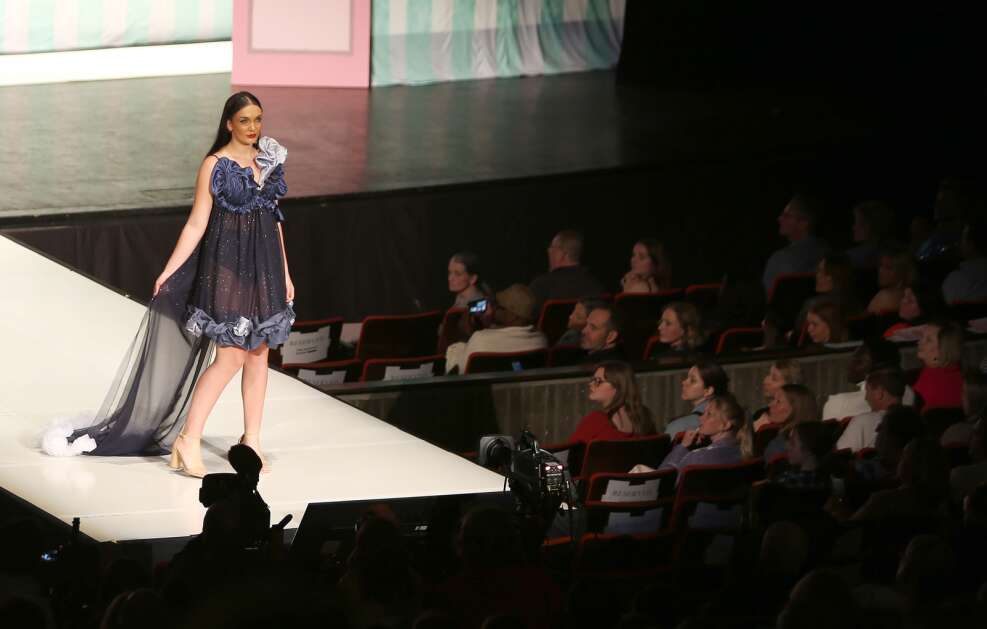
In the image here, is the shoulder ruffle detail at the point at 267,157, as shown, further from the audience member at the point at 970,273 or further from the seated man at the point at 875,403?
the audience member at the point at 970,273

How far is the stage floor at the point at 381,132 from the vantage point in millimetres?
8789

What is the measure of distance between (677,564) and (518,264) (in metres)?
4.68

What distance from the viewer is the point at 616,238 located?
9.51 meters

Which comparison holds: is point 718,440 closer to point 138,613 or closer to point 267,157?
point 267,157

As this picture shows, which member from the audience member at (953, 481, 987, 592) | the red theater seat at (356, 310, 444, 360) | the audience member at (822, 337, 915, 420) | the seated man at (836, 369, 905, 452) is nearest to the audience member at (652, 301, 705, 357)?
the audience member at (822, 337, 915, 420)

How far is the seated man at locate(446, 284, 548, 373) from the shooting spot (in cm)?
691

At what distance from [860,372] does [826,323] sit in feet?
1.68

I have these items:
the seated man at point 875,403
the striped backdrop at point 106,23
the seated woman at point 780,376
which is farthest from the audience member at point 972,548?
the striped backdrop at point 106,23

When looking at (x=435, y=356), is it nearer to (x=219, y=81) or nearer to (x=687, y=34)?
(x=219, y=81)

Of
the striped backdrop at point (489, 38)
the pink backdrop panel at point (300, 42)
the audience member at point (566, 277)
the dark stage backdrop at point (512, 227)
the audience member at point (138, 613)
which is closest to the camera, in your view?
the audience member at point (138, 613)

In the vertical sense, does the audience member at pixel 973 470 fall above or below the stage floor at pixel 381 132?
below

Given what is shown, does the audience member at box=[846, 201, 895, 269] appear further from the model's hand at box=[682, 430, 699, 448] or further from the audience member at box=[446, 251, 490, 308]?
the model's hand at box=[682, 430, 699, 448]

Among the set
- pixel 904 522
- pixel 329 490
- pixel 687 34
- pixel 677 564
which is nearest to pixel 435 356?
pixel 329 490

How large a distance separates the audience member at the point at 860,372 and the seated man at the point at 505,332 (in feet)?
3.95
